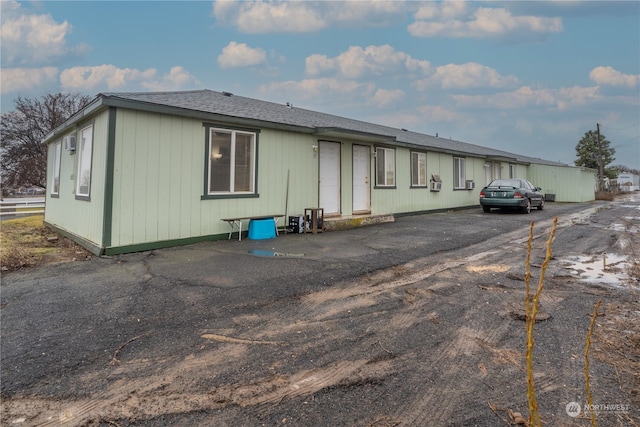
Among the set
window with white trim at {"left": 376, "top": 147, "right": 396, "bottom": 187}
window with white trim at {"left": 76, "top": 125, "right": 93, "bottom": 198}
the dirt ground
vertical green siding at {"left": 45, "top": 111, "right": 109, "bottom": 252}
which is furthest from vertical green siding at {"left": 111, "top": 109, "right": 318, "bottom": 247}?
window with white trim at {"left": 376, "top": 147, "right": 396, "bottom": 187}

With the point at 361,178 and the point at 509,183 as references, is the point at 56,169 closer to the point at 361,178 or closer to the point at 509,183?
the point at 361,178

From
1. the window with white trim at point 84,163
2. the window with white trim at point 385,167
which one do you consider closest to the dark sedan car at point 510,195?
the window with white trim at point 385,167

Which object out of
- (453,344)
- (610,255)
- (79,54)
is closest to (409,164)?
(610,255)

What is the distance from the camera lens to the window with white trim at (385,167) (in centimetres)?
1115

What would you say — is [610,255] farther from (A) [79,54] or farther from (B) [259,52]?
(A) [79,54]

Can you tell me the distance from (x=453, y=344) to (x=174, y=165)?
19.8ft

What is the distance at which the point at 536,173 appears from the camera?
21.7 metres

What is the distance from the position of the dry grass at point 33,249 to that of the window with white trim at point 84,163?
123 cm

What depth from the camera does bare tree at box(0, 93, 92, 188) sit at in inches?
887

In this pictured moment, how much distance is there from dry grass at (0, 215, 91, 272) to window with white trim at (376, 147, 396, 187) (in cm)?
867

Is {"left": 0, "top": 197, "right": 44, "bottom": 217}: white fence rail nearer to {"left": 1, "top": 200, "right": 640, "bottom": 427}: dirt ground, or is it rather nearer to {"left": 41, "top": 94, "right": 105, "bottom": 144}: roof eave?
{"left": 41, "top": 94, "right": 105, "bottom": 144}: roof eave

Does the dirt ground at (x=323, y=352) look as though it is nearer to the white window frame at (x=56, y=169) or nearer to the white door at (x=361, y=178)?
the white door at (x=361, y=178)
